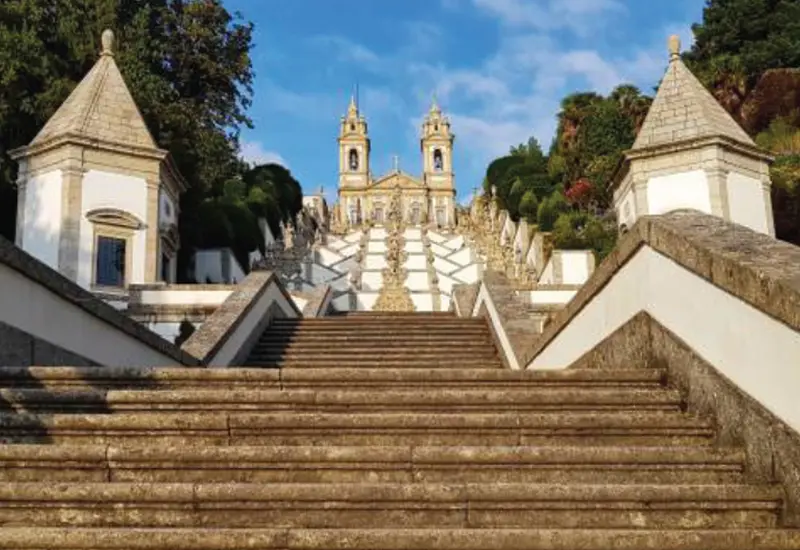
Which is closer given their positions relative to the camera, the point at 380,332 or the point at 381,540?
the point at 381,540

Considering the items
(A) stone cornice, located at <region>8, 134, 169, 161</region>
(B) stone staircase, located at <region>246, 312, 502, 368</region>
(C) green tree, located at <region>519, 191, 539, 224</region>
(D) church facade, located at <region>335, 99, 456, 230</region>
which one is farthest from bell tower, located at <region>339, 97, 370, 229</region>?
(B) stone staircase, located at <region>246, 312, 502, 368</region>

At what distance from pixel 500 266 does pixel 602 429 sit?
30130 mm

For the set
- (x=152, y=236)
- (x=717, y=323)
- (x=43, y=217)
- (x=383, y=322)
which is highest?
(x=43, y=217)

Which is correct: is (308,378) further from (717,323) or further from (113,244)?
(113,244)

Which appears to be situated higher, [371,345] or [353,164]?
[353,164]

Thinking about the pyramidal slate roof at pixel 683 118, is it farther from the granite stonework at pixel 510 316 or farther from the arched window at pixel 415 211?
the arched window at pixel 415 211

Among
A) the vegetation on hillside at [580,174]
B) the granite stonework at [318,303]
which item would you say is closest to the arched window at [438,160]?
the vegetation on hillside at [580,174]

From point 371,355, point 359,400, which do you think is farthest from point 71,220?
point 359,400

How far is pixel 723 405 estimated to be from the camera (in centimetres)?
442

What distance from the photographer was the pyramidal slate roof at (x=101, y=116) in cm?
2295

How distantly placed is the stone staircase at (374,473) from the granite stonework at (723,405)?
0.08 meters

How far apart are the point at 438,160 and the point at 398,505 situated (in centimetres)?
10125

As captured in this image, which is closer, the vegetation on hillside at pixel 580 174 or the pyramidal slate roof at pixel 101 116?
the pyramidal slate roof at pixel 101 116

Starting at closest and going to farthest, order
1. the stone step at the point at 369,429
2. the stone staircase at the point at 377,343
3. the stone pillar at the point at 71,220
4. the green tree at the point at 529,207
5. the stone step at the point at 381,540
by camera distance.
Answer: the stone step at the point at 381,540 → the stone step at the point at 369,429 → the stone staircase at the point at 377,343 → the stone pillar at the point at 71,220 → the green tree at the point at 529,207
